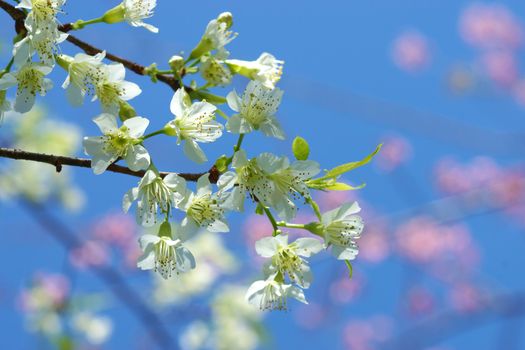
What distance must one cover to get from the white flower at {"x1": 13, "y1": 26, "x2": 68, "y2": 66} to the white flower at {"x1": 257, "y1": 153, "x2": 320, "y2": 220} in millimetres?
370

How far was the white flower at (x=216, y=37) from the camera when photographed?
1.35 metres

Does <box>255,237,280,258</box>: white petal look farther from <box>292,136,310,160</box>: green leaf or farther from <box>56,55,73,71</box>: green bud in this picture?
<box>56,55,73,71</box>: green bud

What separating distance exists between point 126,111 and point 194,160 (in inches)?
6.3

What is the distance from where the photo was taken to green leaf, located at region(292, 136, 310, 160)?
114 centimetres

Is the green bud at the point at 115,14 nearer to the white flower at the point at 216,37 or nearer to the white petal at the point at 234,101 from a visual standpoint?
the white flower at the point at 216,37

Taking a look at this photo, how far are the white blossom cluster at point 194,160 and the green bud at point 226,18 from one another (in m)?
0.13

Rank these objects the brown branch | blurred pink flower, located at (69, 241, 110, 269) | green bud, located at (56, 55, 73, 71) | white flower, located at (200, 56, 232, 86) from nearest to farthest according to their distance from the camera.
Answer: the brown branch
green bud, located at (56, 55, 73, 71)
white flower, located at (200, 56, 232, 86)
blurred pink flower, located at (69, 241, 110, 269)

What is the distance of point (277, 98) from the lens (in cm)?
120

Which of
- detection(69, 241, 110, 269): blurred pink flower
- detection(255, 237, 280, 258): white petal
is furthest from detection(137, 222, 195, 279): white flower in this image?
detection(69, 241, 110, 269): blurred pink flower

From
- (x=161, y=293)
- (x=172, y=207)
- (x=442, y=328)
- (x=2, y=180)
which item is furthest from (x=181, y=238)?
(x=442, y=328)

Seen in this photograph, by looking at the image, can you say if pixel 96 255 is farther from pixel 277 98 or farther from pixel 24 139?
pixel 277 98

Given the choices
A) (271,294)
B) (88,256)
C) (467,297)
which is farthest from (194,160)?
(467,297)

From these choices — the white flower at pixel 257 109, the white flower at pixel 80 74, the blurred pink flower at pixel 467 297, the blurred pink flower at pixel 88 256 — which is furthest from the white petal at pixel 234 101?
the blurred pink flower at pixel 467 297

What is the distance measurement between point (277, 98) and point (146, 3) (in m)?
0.36
